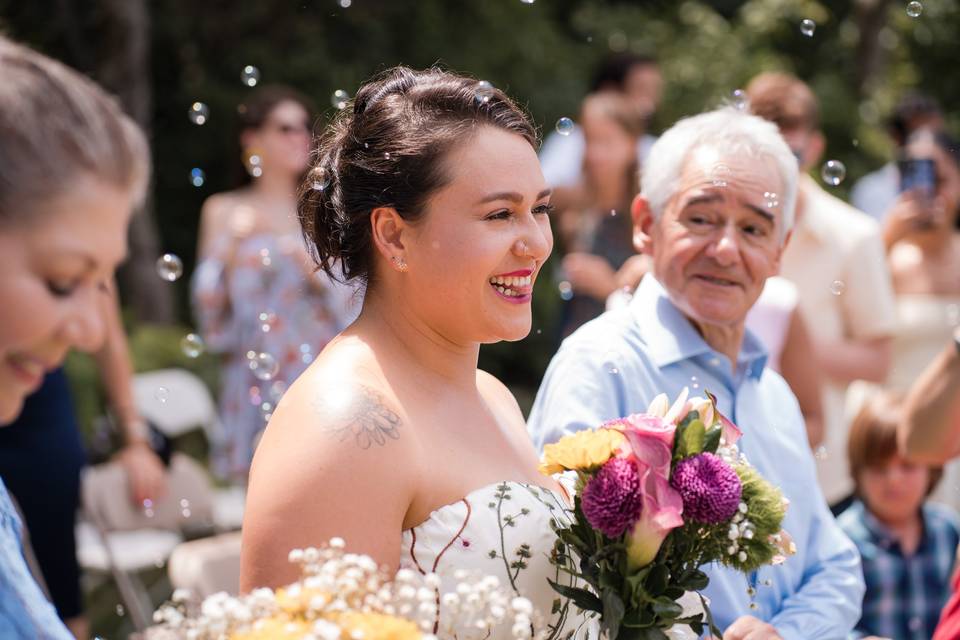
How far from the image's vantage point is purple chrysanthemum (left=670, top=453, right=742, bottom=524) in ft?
7.20

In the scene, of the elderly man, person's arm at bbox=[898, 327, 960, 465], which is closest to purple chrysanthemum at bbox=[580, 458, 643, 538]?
the elderly man

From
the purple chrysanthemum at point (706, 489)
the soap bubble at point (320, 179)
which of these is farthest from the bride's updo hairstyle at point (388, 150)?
the purple chrysanthemum at point (706, 489)

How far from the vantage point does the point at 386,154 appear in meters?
2.51

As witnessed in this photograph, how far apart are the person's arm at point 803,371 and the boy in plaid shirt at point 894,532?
0.37m

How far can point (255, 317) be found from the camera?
5789 mm

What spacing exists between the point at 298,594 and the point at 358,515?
1.56 ft

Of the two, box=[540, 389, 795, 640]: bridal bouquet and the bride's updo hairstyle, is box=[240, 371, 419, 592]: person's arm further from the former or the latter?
the bride's updo hairstyle

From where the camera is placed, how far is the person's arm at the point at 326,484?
2.21m

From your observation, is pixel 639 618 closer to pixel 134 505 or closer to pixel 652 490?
pixel 652 490

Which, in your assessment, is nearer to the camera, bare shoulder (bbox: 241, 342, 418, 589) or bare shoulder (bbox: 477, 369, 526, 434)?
bare shoulder (bbox: 241, 342, 418, 589)

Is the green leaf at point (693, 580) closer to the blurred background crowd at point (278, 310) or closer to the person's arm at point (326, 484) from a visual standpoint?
the person's arm at point (326, 484)

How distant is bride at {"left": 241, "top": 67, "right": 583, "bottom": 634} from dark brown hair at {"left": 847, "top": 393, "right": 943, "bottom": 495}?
7.64 ft

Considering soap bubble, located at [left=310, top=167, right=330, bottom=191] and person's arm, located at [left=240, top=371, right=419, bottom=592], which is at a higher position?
soap bubble, located at [left=310, top=167, right=330, bottom=191]

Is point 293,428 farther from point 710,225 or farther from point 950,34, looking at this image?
point 950,34
